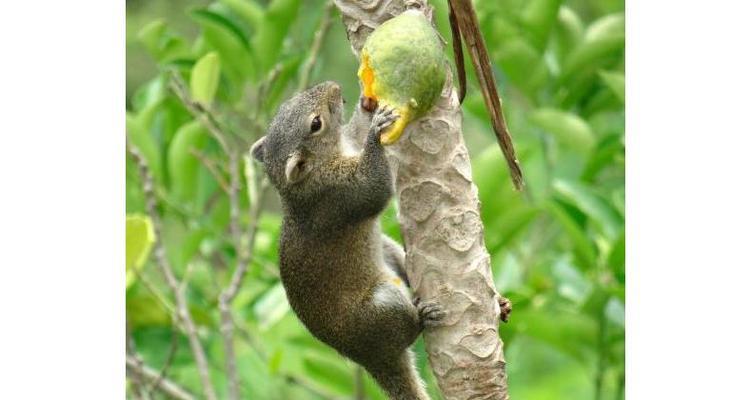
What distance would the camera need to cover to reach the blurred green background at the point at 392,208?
2193 mm

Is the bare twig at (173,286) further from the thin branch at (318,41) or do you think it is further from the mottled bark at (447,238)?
the mottled bark at (447,238)

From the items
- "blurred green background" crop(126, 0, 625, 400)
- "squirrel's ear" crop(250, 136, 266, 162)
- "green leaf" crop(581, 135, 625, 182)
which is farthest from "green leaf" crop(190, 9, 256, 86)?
"green leaf" crop(581, 135, 625, 182)

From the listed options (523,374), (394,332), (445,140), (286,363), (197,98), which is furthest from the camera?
(523,374)

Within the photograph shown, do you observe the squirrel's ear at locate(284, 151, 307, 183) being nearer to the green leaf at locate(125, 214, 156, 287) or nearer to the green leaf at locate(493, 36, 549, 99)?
the green leaf at locate(125, 214, 156, 287)

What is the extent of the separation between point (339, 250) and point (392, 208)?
60cm

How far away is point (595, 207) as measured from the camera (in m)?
2.22

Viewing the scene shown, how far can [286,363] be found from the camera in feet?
8.41

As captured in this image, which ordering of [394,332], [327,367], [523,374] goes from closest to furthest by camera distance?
1. [394,332]
2. [327,367]
3. [523,374]

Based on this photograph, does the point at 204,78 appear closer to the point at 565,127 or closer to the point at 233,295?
the point at 233,295

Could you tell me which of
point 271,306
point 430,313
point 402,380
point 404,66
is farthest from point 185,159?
point 404,66

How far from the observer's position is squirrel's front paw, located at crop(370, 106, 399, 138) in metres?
1.31
